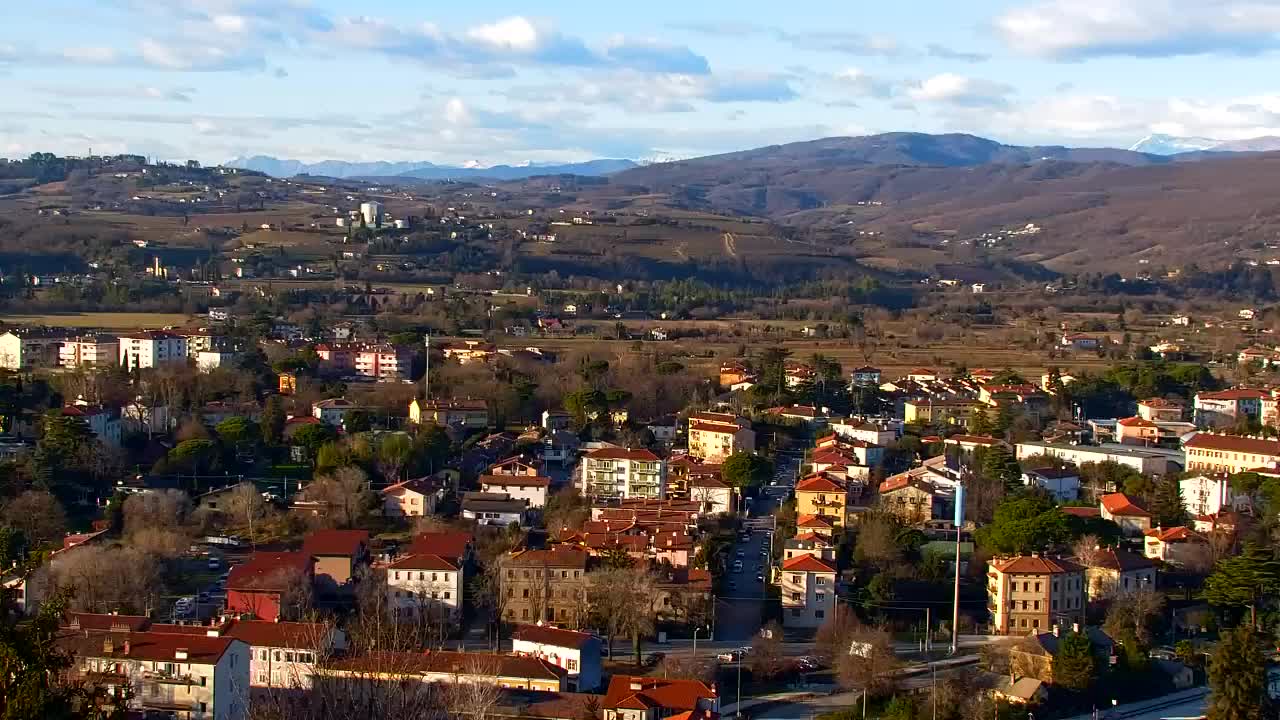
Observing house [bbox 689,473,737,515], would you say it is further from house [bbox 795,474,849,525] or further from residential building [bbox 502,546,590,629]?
residential building [bbox 502,546,590,629]

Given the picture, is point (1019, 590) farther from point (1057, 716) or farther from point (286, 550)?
point (286, 550)

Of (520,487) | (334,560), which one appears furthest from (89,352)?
(334,560)

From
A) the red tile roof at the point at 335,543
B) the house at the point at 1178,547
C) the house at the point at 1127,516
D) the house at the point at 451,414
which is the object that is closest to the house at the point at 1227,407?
the house at the point at 1127,516

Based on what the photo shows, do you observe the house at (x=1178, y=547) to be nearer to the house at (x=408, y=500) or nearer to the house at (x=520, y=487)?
the house at (x=520, y=487)

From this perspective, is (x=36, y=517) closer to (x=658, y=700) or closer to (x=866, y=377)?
(x=658, y=700)

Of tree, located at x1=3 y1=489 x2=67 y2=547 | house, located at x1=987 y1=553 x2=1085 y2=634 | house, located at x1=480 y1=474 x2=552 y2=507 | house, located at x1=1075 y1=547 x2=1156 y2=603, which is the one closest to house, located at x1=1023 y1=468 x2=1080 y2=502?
house, located at x1=1075 y1=547 x2=1156 y2=603

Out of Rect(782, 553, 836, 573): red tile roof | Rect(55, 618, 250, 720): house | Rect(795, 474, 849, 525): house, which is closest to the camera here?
Rect(55, 618, 250, 720): house
